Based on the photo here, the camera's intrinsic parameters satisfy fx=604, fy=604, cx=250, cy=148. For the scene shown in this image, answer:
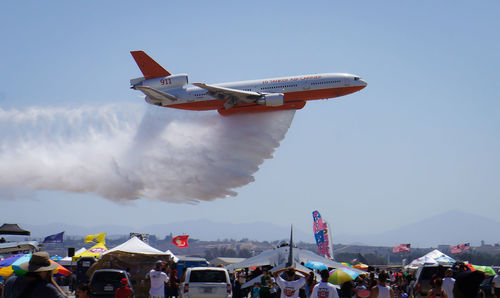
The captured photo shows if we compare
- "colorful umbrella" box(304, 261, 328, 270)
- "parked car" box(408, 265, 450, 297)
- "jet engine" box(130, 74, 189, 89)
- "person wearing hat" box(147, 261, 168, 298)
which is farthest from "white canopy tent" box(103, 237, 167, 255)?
"jet engine" box(130, 74, 189, 89)

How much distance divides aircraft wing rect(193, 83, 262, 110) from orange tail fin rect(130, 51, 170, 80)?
576 centimetres

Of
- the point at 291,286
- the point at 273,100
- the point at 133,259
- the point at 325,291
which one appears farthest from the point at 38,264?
the point at 273,100

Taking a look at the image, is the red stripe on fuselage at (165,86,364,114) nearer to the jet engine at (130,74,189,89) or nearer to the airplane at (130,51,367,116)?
the airplane at (130,51,367,116)

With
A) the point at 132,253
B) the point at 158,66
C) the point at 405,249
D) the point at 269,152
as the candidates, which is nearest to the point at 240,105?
the point at 269,152

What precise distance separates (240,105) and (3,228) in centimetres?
1871

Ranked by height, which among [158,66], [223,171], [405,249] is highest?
[158,66]

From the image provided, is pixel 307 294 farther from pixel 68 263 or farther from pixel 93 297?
pixel 68 263

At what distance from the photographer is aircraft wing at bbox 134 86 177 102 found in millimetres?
43375

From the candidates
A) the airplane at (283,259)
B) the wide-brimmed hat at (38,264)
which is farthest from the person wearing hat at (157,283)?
the wide-brimmed hat at (38,264)

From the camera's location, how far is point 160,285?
68.7ft

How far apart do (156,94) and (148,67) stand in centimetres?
459

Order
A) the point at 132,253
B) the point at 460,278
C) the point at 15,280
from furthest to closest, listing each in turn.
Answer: the point at 132,253
the point at 15,280
the point at 460,278

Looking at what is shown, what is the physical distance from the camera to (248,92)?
42031mm

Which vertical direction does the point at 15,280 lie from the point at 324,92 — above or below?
below
